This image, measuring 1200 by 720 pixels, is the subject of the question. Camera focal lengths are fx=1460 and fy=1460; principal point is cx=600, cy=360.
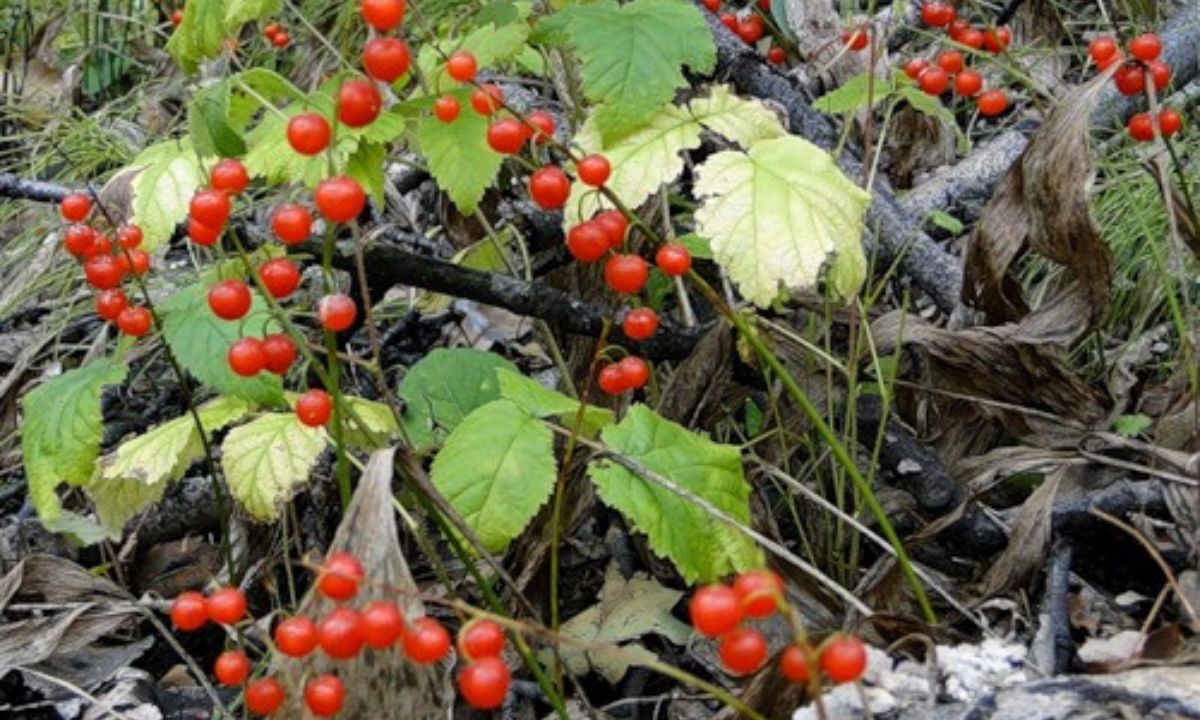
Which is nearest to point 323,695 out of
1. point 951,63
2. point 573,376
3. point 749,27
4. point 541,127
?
point 541,127

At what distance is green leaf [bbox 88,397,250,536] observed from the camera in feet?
6.29

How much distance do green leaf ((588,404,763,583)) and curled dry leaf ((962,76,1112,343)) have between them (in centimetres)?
54

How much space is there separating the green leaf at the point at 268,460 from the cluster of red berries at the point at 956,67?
3.51ft

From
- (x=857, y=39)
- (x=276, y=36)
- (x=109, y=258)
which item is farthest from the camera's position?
(x=276, y=36)

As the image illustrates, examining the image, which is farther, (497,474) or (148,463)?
(148,463)

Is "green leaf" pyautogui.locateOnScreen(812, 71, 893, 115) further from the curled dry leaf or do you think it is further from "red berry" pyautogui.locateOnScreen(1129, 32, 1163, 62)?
"red berry" pyautogui.locateOnScreen(1129, 32, 1163, 62)

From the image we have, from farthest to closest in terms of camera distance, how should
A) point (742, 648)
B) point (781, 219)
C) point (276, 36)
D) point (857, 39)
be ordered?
point (276, 36), point (857, 39), point (781, 219), point (742, 648)

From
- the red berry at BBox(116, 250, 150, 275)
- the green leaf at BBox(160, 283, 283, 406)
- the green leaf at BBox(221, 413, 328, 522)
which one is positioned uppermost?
the red berry at BBox(116, 250, 150, 275)

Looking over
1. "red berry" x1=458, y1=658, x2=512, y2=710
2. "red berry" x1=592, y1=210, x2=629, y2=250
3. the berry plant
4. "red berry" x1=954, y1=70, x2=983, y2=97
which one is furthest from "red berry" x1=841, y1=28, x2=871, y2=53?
"red berry" x1=458, y1=658, x2=512, y2=710

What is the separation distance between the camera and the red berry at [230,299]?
142 cm

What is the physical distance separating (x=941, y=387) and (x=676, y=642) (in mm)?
526

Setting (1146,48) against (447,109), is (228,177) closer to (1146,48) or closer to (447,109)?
(447,109)

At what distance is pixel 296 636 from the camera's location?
121 centimetres

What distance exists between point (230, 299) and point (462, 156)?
1.75 feet
